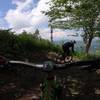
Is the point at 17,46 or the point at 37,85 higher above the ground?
the point at 17,46

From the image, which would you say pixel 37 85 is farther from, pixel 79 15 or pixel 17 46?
pixel 79 15

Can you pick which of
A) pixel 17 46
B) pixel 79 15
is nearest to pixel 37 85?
pixel 17 46

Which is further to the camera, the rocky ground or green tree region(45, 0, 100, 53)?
green tree region(45, 0, 100, 53)

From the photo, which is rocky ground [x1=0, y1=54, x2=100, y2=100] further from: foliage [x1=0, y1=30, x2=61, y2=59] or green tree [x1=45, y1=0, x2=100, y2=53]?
green tree [x1=45, y1=0, x2=100, y2=53]

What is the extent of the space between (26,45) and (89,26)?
11405mm

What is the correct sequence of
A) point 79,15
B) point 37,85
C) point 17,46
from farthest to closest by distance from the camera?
point 79,15 → point 17,46 → point 37,85

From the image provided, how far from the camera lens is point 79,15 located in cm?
2769

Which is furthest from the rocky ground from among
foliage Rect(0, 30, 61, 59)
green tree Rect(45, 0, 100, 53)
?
green tree Rect(45, 0, 100, 53)

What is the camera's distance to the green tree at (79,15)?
87.7 ft

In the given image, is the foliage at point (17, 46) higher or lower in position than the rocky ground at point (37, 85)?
higher

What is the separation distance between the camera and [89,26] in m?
28.4

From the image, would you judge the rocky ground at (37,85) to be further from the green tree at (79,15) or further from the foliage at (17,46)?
the green tree at (79,15)

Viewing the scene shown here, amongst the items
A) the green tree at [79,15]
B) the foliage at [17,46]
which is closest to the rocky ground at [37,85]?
the foliage at [17,46]

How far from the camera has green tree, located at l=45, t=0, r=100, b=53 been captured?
1052 inches
